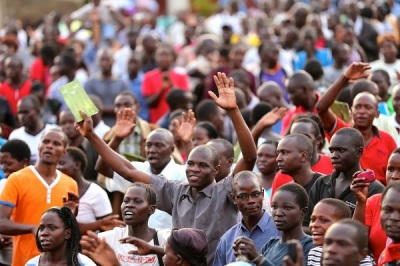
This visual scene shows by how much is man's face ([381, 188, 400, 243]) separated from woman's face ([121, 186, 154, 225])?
2151mm

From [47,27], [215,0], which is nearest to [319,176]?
[47,27]

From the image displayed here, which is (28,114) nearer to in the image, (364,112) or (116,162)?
(116,162)

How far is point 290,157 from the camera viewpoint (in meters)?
9.07

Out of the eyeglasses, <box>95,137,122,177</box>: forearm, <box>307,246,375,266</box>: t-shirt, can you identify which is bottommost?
<box>307,246,375,266</box>: t-shirt

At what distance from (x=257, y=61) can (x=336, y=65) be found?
148 inches

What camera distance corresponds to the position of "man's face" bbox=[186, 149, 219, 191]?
8.72m

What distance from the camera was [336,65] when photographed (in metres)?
15.8

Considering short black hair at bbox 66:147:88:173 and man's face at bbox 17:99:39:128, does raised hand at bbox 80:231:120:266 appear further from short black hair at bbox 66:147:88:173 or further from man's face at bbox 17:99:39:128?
man's face at bbox 17:99:39:128

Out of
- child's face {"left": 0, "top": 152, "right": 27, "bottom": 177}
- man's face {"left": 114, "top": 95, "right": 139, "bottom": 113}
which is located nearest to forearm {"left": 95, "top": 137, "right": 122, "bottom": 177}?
child's face {"left": 0, "top": 152, "right": 27, "bottom": 177}

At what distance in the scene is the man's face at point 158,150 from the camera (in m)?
9.95

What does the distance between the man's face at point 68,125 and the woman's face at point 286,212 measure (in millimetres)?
4794

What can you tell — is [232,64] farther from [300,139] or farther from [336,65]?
[300,139]

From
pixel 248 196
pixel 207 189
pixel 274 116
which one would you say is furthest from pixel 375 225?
pixel 274 116

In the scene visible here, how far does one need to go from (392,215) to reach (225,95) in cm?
236
